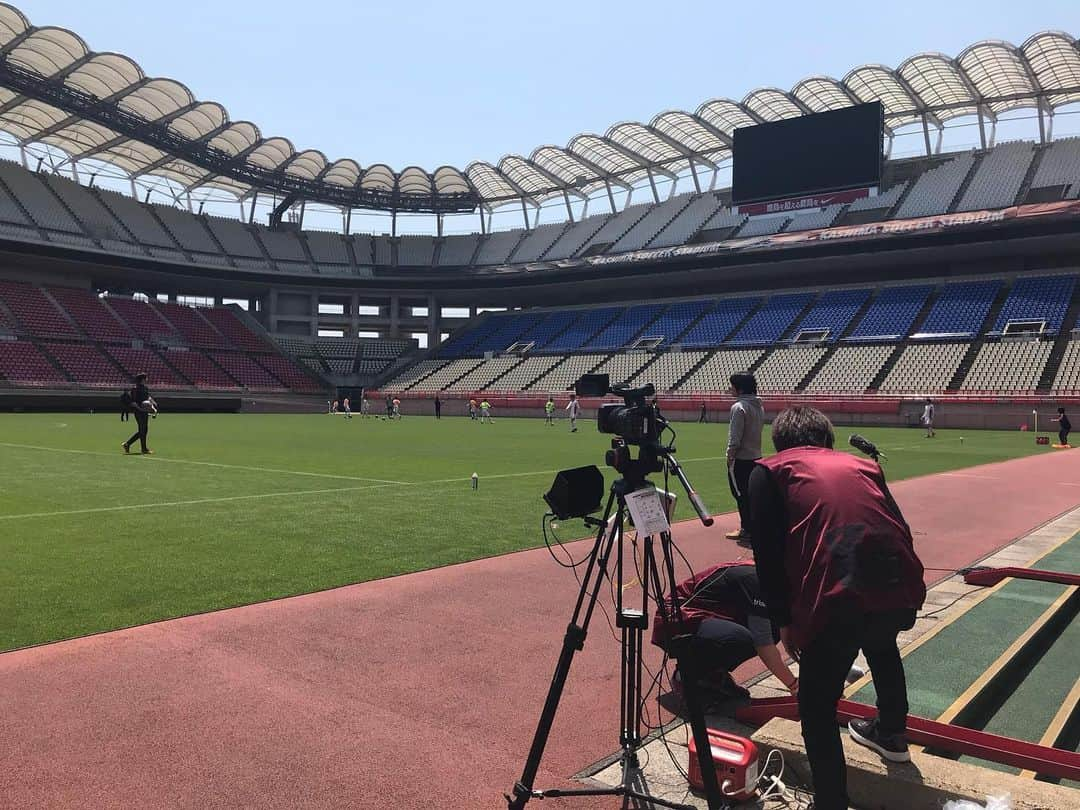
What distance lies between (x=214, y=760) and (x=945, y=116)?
197 feet

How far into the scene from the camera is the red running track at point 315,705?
316cm

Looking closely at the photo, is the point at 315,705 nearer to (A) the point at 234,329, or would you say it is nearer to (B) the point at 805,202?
(B) the point at 805,202

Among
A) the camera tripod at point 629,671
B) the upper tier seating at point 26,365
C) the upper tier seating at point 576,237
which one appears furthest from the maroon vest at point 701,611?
the upper tier seating at point 576,237

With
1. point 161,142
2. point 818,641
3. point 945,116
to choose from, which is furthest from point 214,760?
point 945,116

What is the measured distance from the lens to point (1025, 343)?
3997cm

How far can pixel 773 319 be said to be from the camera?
52438 mm

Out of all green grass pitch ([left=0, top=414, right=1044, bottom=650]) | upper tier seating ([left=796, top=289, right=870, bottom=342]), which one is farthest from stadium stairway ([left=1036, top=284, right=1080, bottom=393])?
green grass pitch ([left=0, top=414, right=1044, bottom=650])

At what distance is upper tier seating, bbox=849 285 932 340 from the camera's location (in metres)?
45.8

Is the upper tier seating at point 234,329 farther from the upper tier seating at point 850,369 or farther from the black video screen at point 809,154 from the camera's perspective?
the upper tier seating at point 850,369

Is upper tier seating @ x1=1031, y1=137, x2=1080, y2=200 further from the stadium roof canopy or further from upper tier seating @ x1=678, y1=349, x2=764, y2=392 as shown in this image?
upper tier seating @ x1=678, y1=349, x2=764, y2=392

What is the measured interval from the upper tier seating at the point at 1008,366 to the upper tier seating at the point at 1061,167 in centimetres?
1192

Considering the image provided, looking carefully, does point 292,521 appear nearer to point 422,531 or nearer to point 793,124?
point 422,531

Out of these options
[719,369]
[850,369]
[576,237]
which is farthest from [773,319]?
[576,237]

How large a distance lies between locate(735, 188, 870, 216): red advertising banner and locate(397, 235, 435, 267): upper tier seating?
112 ft
